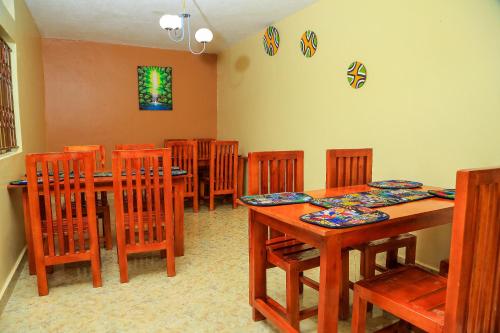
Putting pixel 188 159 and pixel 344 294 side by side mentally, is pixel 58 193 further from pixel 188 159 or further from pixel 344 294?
pixel 188 159

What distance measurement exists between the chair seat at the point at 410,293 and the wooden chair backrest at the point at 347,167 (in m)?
0.83

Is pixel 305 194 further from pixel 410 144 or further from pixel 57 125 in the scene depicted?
pixel 57 125

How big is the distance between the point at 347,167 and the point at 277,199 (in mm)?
765

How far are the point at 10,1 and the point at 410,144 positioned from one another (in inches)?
133

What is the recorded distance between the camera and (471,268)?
107cm

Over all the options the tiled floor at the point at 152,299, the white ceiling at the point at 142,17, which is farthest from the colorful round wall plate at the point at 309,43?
the tiled floor at the point at 152,299

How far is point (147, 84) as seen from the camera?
17.8 ft

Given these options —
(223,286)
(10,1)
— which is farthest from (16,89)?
(223,286)

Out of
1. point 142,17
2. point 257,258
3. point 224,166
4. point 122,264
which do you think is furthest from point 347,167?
point 142,17

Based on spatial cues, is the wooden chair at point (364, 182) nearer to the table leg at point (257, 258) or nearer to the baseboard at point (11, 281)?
the table leg at point (257, 258)

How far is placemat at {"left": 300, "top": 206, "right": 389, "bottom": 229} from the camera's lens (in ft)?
4.44

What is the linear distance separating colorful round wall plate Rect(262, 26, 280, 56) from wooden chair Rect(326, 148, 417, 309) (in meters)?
2.25

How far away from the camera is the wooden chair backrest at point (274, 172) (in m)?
1.94

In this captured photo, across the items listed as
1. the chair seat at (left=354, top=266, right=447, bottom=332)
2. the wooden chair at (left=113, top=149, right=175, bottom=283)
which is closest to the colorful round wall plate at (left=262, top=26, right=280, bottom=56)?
the wooden chair at (left=113, top=149, right=175, bottom=283)
